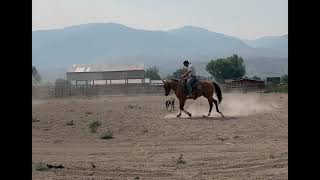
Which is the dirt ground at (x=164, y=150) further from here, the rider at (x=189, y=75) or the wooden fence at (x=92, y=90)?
the wooden fence at (x=92, y=90)

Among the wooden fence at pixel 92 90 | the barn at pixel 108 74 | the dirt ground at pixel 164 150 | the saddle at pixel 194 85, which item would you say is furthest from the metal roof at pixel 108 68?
the dirt ground at pixel 164 150

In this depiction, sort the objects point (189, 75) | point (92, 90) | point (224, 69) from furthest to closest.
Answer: point (224, 69)
point (92, 90)
point (189, 75)

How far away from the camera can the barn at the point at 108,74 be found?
89.8 metres

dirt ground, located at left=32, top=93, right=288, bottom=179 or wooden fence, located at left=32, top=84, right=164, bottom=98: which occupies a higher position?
wooden fence, located at left=32, top=84, right=164, bottom=98

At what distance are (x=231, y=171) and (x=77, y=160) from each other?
9.35 ft

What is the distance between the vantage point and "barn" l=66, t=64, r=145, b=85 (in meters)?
89.8

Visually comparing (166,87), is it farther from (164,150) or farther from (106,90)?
(106,90)

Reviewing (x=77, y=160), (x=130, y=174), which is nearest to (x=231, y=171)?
(x=130, y=174)

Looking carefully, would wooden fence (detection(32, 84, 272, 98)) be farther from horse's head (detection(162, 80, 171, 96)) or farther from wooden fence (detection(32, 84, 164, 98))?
horse's head (detection(162, 80, 171, 96))

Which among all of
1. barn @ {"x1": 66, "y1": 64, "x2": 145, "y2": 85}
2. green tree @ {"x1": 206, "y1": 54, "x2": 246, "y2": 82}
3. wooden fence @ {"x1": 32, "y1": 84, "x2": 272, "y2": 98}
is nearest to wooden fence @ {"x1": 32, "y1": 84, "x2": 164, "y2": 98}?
wooden fence @ {"x1": 32, "y1": 84, "x2": 272, "y2": 98}

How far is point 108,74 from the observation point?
9406cm

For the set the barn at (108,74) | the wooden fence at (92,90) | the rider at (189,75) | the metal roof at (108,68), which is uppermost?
the metal roof at (108,68)

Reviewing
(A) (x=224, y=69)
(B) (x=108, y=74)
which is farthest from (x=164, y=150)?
(A) (x=224, y=69)
